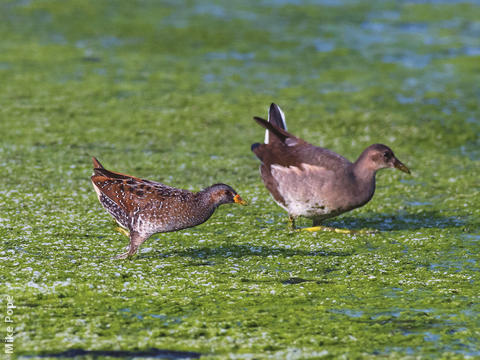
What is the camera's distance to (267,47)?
20.4 metres

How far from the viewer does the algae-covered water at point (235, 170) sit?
6.77 m

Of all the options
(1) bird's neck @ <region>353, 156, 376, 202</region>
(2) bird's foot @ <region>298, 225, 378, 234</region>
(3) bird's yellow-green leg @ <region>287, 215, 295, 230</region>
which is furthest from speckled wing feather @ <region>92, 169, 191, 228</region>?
(1) bird's neck @ <region>353, 156, 376, 202</region>

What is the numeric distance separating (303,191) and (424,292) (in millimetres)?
2208

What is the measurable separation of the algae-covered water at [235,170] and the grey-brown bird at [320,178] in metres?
0.41

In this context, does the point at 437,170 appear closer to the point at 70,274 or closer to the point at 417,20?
the point at 70,274

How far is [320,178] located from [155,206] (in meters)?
2.26

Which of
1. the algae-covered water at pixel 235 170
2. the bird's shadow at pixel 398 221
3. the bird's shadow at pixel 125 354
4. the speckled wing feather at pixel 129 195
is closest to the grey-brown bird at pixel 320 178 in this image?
the algae-covered water at pixel 235 170

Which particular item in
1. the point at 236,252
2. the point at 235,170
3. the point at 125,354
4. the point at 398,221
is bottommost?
Answer: the point at 125,354

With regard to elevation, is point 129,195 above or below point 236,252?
above

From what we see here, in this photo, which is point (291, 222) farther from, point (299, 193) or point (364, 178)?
point (364, 178)

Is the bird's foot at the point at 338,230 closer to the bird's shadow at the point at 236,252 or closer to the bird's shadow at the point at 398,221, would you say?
the bird's shadow at the point at 398,221

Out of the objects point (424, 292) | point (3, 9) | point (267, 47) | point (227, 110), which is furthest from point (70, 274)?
point (3, 9)

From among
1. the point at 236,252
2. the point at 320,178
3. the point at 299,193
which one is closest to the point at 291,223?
the point at 299,193

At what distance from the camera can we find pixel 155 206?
8.07m
